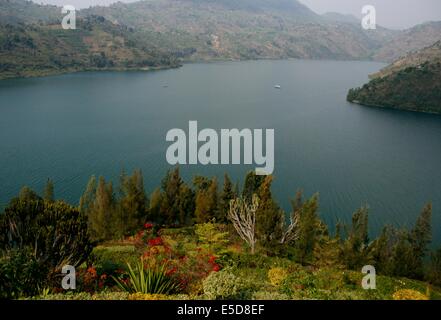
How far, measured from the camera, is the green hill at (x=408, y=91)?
Result: 129500 mm

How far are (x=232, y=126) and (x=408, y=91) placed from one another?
81091 millimetres

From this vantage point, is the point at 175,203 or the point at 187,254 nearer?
the point at 187,254

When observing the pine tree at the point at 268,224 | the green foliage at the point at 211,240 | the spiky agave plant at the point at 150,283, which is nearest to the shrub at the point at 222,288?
the spiky agave plant at the point at 150,283

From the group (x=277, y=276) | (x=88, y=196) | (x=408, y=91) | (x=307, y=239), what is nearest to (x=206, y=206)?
(x=307, y=239)

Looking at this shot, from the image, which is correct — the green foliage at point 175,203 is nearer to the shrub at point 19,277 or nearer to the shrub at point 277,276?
the shrub at point 277,276

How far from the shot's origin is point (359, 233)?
40469 mm

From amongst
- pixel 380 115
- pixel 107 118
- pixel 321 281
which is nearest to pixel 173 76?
pixel 107 118

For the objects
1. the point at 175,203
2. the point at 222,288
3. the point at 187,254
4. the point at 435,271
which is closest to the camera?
the point at 222,288

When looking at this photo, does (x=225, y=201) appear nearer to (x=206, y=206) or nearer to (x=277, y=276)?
(x=206, y=206)

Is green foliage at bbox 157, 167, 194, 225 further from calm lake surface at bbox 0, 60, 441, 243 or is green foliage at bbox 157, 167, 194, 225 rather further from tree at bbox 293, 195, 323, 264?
tree at bbox 293, 195, 323, 264

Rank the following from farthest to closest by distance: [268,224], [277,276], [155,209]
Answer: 1. [155,209]
2. [268,224]
3. [277,276]

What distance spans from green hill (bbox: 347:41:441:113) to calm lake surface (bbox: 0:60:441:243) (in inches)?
274

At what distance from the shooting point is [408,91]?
452 feet
